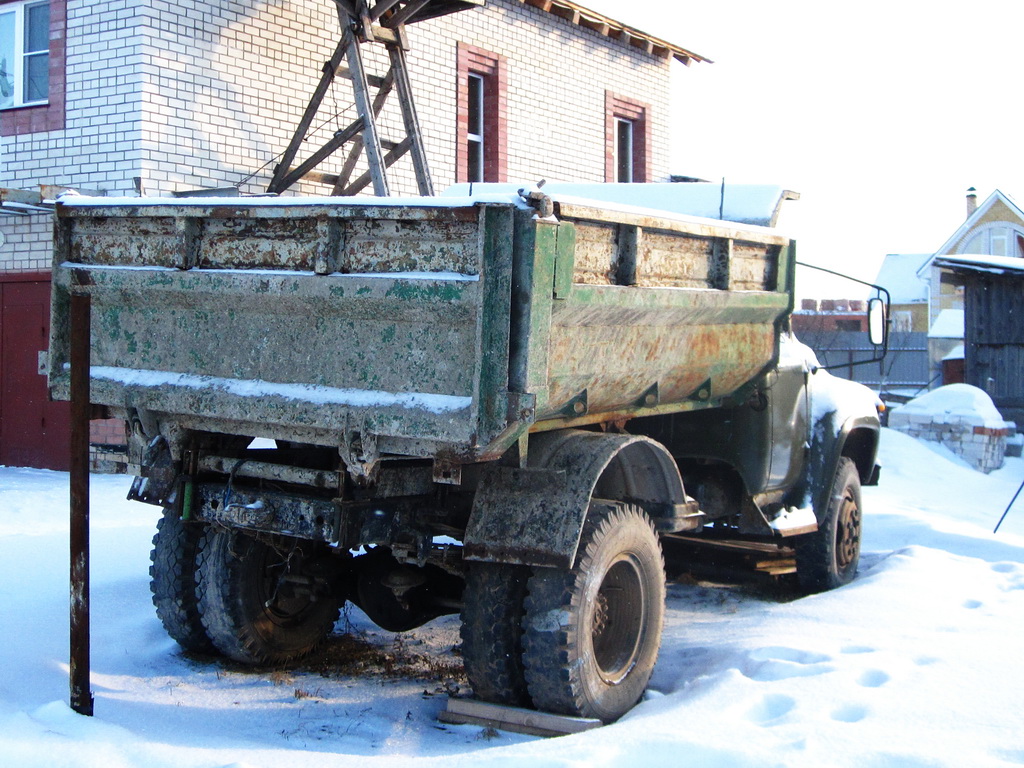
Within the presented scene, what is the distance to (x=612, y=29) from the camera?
15328 millimetres

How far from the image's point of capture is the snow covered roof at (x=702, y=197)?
594cm

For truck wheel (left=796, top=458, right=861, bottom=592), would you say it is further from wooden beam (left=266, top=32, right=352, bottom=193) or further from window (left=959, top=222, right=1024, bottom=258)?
window (left=959, top=222, right=1024, bottom=258)

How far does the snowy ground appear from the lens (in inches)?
136

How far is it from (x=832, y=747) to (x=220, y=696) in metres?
2.42

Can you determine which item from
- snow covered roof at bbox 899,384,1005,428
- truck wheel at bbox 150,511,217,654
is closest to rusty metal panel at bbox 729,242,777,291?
truck wheel at bbox 150,511,217,654

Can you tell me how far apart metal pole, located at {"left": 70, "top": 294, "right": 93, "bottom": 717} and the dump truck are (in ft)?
1.16

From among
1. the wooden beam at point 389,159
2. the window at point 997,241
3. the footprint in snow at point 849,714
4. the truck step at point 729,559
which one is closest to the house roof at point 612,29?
the wooden beam at point 389,159

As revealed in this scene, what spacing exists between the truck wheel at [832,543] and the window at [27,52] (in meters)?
8.59

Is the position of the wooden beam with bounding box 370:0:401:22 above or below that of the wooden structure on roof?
above

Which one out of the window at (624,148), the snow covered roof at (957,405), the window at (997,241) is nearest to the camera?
the snow covered roof at (957,405)

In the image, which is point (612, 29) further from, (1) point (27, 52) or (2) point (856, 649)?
(2) point (856, 649)

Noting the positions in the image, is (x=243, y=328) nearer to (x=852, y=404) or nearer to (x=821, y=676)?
(x=821, y=676)

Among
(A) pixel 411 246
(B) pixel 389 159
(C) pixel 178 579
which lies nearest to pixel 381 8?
(B) pixel 389 159

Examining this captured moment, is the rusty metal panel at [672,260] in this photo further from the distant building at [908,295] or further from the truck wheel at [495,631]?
the distant building at [908,295]
